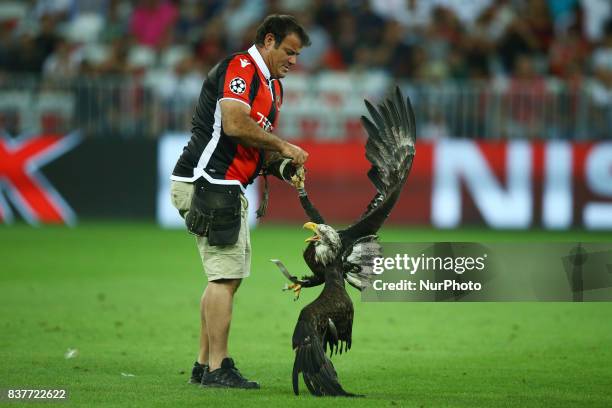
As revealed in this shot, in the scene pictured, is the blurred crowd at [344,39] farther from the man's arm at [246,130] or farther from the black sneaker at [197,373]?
the man's arm at [246,130]

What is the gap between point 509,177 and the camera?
20.8m

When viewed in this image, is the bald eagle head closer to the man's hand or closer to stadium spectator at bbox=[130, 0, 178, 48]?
the man's hand

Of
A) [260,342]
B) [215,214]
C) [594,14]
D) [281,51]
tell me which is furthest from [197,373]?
[594,14]

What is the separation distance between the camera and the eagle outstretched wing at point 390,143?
8688 mm

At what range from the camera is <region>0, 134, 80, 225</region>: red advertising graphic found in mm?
20969

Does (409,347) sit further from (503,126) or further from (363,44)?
(363,44)

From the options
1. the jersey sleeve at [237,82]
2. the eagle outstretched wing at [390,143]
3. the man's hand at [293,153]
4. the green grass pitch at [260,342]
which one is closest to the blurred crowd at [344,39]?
the green grass pitch at [260,342]

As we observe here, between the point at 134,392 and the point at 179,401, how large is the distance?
51 centimetres

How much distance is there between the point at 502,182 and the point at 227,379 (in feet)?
43.7

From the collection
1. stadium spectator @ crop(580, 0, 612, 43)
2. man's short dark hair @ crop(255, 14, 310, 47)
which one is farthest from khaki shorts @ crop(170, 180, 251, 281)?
stadium spectator @ crop(580, 0, 612, 43)

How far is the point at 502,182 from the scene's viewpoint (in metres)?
20.8

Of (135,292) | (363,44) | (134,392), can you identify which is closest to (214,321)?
(134,392)

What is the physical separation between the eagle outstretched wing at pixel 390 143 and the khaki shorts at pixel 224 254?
1.00 m

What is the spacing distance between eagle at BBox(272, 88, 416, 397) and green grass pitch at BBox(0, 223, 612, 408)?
32cm
